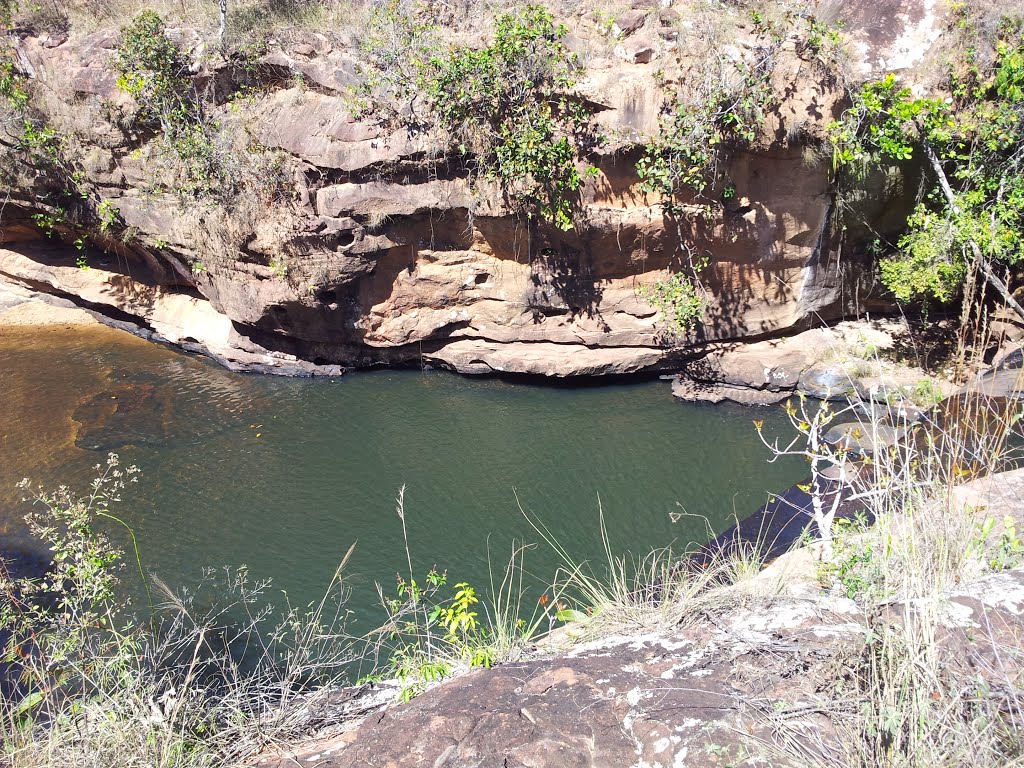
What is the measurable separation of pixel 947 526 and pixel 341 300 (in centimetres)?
958

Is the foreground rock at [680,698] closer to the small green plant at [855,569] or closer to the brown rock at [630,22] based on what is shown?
the small green plant at [855,569]

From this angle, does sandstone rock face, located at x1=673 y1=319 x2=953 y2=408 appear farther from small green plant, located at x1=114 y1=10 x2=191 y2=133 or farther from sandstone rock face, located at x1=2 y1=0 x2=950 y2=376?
small green plant, located at x1=114 y1=10 x2=191 y2=133

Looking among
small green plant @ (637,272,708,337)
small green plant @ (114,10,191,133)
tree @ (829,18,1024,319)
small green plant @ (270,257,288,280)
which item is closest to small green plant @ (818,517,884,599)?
tree @ (829,18,1024,319)

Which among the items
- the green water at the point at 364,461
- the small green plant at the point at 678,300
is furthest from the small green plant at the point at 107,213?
the small green plant at the point at 678,300

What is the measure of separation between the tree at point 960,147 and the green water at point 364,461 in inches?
116

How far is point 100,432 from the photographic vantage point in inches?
368

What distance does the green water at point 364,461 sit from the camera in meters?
7.06

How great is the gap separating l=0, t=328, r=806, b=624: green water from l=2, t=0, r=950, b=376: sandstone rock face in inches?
33.9

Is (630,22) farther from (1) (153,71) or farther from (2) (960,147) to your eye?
(1) (153,71)

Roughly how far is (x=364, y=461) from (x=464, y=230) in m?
3.61

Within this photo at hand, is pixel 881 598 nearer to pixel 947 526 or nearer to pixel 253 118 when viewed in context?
pixel 947 526

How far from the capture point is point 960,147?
8281 mm

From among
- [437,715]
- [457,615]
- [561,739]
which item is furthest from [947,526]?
[457,615]

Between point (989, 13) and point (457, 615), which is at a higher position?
point (989, 13)
